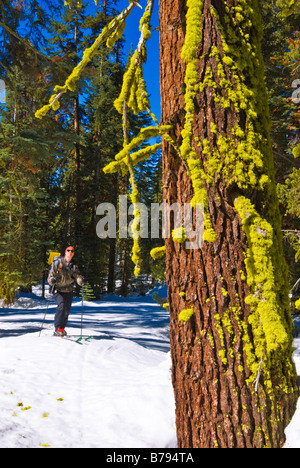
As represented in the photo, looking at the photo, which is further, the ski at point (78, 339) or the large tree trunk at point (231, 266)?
the ski at point (78, 339)

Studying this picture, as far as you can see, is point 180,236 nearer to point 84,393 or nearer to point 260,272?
point 260,272

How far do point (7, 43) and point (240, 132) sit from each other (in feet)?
22.3

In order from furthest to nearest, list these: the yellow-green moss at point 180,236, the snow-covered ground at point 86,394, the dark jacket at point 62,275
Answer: the dark jacket at point 62,275
the snow-covered ground at point 86,394
the yellow-green moss at point 180,236

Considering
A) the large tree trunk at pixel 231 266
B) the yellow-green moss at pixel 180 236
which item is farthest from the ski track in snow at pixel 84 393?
the yellow-green moss at pixel 180 236

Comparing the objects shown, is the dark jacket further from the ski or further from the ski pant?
the ski

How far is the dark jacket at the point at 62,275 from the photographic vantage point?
6.95 metres

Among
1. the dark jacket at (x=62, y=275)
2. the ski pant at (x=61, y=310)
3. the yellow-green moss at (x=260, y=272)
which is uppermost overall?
the yellow-green moss at (x=260, y=272)

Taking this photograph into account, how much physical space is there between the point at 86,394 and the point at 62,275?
3168mm

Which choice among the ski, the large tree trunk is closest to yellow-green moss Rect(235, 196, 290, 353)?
the large tree trunk

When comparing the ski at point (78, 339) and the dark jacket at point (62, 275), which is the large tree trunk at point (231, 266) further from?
the dark jacket at point (62, 275)

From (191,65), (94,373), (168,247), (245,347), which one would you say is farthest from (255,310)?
(94,373)

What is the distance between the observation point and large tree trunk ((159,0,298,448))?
61.5 inches

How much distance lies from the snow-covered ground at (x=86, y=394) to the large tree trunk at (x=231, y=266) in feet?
0.90

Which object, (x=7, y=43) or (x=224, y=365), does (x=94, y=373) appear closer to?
(x=224, y=365)
